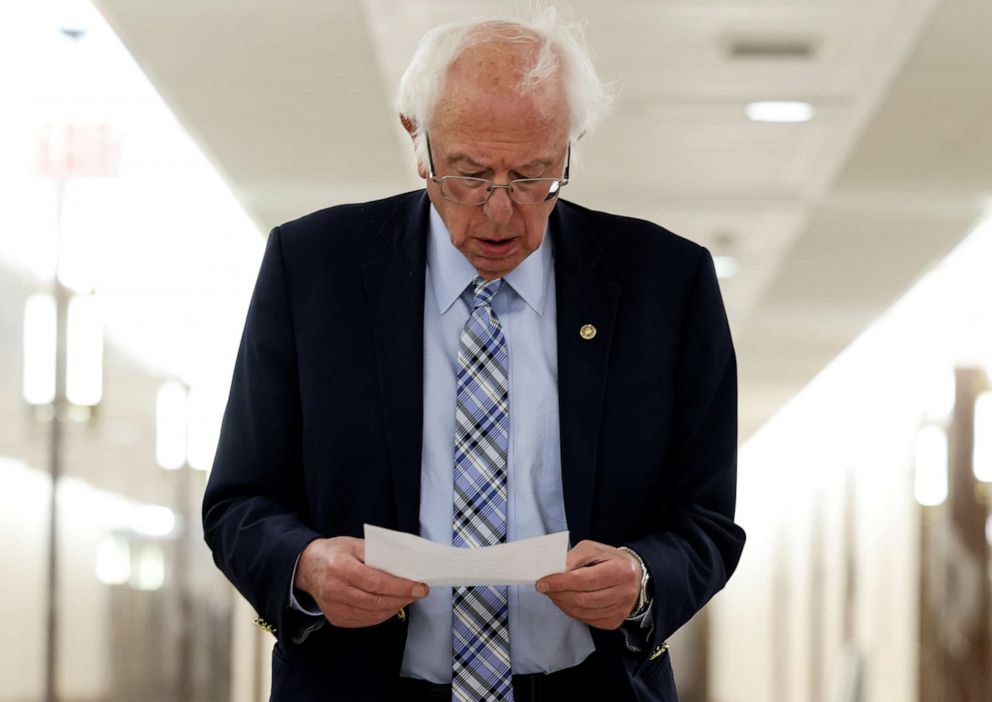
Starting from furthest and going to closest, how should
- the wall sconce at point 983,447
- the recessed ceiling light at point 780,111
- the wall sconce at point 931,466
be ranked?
the wall sconce at point 931,466, the wall sconce at point 983,447, the recessed ceiling light at point 780,111

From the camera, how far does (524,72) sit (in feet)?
6.48

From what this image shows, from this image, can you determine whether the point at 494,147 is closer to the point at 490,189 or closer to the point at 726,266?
the point at 490,189

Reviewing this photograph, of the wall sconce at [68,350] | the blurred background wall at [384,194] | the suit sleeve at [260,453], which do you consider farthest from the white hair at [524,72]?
the wall sconce at [68,350]

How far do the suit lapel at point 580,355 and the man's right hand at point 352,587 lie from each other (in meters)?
0.24

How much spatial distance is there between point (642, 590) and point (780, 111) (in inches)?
199

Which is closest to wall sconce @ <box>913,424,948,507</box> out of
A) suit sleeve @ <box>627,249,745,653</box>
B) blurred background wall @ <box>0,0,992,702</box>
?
blurred background wall @ <box>0,0,992,702</box>

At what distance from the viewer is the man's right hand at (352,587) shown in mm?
1741

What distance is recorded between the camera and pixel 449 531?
1886 mm

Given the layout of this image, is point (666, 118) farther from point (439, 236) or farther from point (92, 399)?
point (439, 236)

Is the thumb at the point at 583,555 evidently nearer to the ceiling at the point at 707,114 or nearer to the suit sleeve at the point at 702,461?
the suit sleeve at the point at 702,461

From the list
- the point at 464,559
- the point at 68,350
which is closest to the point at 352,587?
the point at 464,559

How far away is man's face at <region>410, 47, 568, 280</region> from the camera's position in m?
1.95

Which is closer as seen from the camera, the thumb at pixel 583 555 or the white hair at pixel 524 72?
the thumb at pixel 583 555

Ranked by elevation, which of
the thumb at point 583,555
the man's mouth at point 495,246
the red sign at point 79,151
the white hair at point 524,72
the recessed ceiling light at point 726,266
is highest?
the red sign at point 79,151
